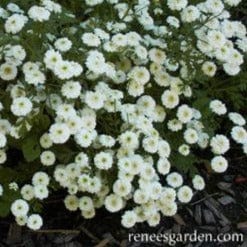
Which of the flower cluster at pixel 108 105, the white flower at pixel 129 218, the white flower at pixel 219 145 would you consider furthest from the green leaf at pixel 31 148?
the white flower at pixel 219 145

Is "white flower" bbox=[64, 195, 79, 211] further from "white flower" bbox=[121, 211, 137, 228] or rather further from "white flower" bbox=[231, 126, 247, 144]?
"white flower" bbox=[231, 126, 247, 144]

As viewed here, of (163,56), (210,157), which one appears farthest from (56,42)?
(210,157)

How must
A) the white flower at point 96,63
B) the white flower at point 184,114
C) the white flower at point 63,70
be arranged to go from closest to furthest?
the white flower at point 63,70, the white flower at point 96,63, the white flower at point 184,114

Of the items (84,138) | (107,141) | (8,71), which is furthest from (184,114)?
(8,71)

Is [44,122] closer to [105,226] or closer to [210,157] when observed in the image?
[105,226]

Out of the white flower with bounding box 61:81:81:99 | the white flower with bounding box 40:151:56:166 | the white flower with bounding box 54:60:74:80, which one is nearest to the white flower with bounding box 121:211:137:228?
the white flower with bounding box 40:151:56:166

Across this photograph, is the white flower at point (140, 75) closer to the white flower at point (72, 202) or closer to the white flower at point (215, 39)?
the white flower at point (215, 39)

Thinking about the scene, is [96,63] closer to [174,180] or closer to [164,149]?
[164,149]
